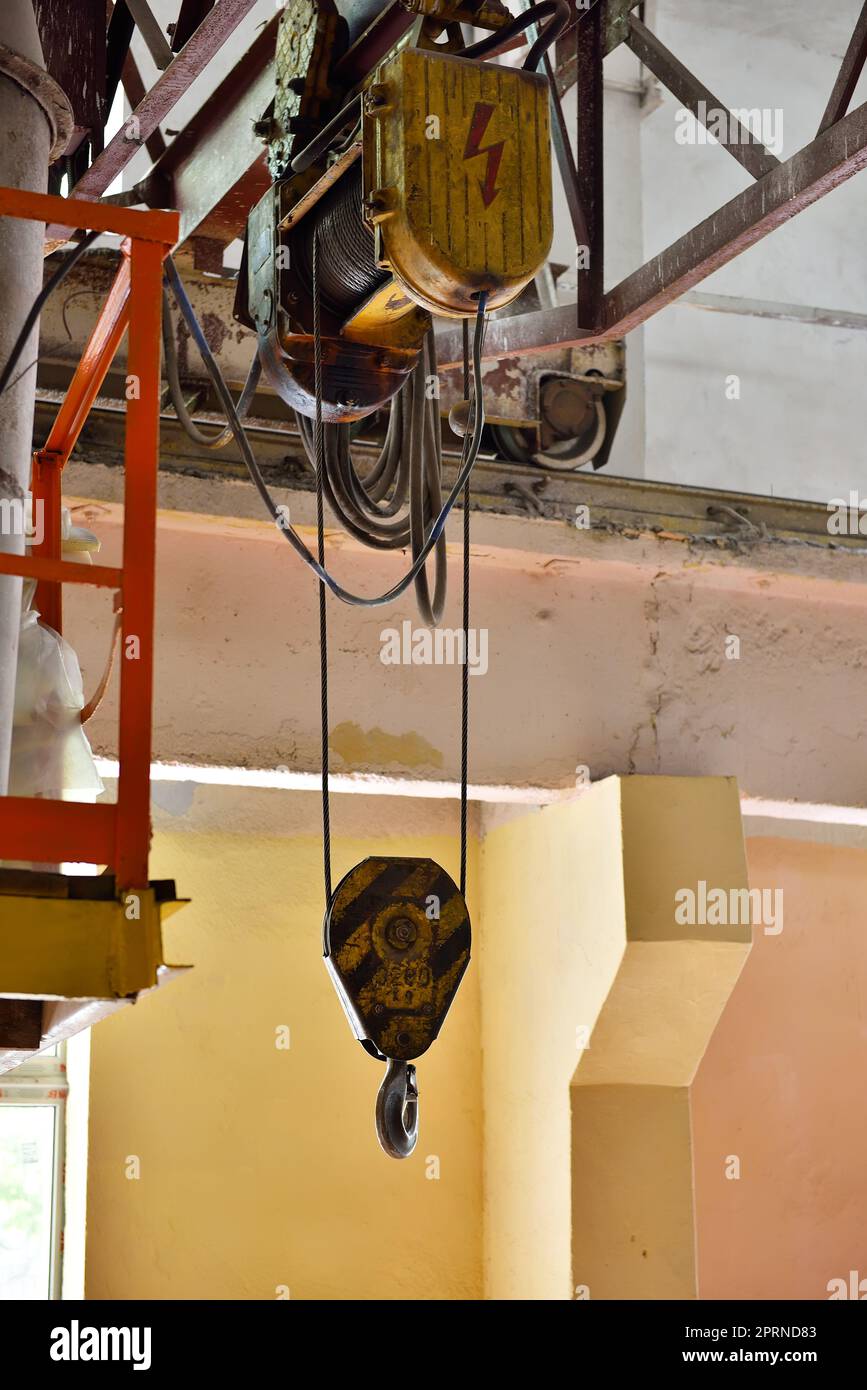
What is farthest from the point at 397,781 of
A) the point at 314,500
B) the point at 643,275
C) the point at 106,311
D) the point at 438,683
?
the point at 106,311

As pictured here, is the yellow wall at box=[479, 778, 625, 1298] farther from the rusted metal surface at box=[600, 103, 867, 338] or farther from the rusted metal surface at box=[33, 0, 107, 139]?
the rusted metal surface at box=[33, 0, 107, 139]

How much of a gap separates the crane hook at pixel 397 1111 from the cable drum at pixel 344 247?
4.69 ft

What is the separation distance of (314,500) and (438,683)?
73 centimetres

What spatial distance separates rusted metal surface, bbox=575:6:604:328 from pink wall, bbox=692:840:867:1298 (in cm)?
387

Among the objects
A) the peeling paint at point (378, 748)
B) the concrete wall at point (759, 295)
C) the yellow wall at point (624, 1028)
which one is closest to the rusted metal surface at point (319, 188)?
the peeling paint at point (378, 748)

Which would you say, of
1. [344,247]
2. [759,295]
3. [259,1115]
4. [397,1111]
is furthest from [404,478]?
[759,295]

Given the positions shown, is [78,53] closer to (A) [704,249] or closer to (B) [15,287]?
(B) [15,287]

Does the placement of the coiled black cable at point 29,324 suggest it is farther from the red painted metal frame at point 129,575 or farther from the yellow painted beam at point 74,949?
the yellow painted beam at point 74,949

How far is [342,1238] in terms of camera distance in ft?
21.5

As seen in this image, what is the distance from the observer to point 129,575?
2639mm

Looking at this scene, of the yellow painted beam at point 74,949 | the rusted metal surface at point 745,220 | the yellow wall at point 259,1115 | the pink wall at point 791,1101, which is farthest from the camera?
the pink wall at point 791,1101

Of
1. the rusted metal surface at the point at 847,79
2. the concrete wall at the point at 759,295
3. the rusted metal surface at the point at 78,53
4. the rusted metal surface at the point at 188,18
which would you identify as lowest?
the rusted metal surface at the point at 847,79

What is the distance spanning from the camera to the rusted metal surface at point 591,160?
414 cm
